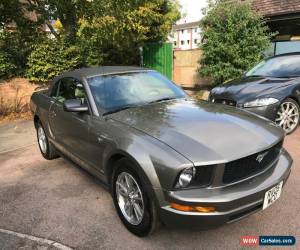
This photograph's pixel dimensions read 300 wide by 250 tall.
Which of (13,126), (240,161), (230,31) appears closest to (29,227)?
(240,161)

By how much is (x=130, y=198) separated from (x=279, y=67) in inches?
196

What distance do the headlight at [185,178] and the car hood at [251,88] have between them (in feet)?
11.4

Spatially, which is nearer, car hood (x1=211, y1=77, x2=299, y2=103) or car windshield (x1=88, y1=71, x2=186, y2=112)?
car windshield (x1=88, y1=71, x2=186, y2=112)

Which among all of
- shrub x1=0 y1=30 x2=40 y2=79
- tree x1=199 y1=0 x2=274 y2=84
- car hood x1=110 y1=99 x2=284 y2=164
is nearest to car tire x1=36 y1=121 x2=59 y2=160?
car hood x1=110 y1=99 x2=284 y2=164

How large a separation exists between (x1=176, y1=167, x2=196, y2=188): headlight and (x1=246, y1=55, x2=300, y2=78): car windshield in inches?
181

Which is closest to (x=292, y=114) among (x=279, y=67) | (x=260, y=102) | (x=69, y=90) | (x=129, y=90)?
(x=260, y=102)

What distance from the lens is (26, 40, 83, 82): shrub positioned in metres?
10.6

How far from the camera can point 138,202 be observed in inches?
125

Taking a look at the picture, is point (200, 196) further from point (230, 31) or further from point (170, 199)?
point (230, 31)

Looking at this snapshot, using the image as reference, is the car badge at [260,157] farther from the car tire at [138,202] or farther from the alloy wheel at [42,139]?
the alloy wheel at [42,139]

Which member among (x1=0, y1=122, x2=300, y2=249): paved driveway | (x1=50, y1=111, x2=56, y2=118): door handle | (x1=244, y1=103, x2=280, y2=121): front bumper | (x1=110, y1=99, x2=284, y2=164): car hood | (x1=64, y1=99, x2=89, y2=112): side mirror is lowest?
(x1=0, y1=122, x2=300, y2=249): paved driveway

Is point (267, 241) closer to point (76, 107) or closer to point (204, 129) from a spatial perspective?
point (204, 129)

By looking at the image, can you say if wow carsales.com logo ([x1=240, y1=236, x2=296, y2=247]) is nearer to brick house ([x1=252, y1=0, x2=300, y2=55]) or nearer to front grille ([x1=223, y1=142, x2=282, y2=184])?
front grille ([x1=223, y1=142, x2=282, y2=184])

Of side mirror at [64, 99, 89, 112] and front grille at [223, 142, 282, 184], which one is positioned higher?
side mirror at [64, 99, 89, 112]
